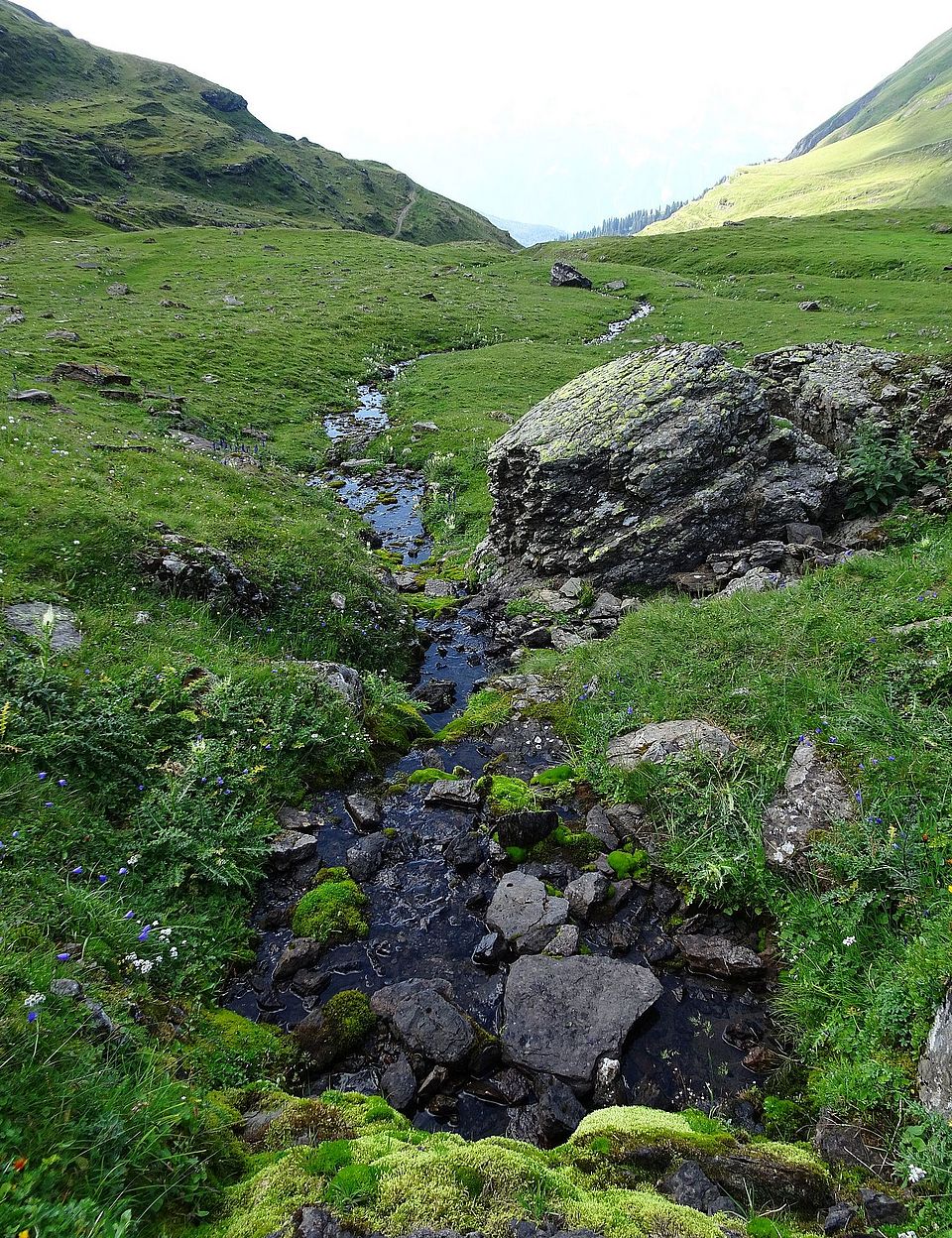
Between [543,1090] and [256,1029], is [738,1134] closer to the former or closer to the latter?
[543,1090]

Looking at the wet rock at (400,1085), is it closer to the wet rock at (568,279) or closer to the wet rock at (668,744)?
the wet rock at (668,744)

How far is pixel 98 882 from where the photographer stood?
304 inches

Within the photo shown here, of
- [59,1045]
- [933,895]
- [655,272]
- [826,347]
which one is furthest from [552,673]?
[655,272]

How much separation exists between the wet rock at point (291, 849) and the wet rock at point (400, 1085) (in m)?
3.56

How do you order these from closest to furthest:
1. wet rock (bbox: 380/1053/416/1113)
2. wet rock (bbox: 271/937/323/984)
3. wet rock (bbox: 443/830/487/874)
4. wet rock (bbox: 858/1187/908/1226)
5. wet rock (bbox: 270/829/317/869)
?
wet rock (bbox: 858/1187/908/1226)
wet rock (bbox: 380/1053/416/1113)
wet rock (bbox: 271/937/323/984)
wet rock (bbox: 270/829/317/869)
wet rock (bbox: 443/830/487/874)

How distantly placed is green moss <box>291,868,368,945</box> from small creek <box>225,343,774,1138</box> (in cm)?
17

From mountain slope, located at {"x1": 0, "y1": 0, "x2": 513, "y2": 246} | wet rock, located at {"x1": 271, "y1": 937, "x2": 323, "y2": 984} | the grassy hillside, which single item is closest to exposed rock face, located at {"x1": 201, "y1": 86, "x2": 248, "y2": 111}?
mountain slope, located at {"x1": 0, "y1": 0, "x2": 513, "y2": 246}

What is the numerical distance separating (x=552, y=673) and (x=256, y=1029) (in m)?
9.67

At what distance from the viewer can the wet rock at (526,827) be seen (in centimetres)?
998

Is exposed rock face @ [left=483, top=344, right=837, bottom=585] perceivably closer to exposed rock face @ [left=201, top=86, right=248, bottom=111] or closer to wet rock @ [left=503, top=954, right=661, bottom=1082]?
wet rock @ [left=503, top=954, right=661, bottom=1082]

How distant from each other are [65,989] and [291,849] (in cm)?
447

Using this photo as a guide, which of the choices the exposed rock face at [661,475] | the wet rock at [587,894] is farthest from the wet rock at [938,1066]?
the exposed rock face at [661,475]

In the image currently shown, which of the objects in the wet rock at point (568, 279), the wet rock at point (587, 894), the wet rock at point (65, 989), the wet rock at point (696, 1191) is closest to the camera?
the wet rock at point (696, 1191)

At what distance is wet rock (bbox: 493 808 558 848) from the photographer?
998 cm
